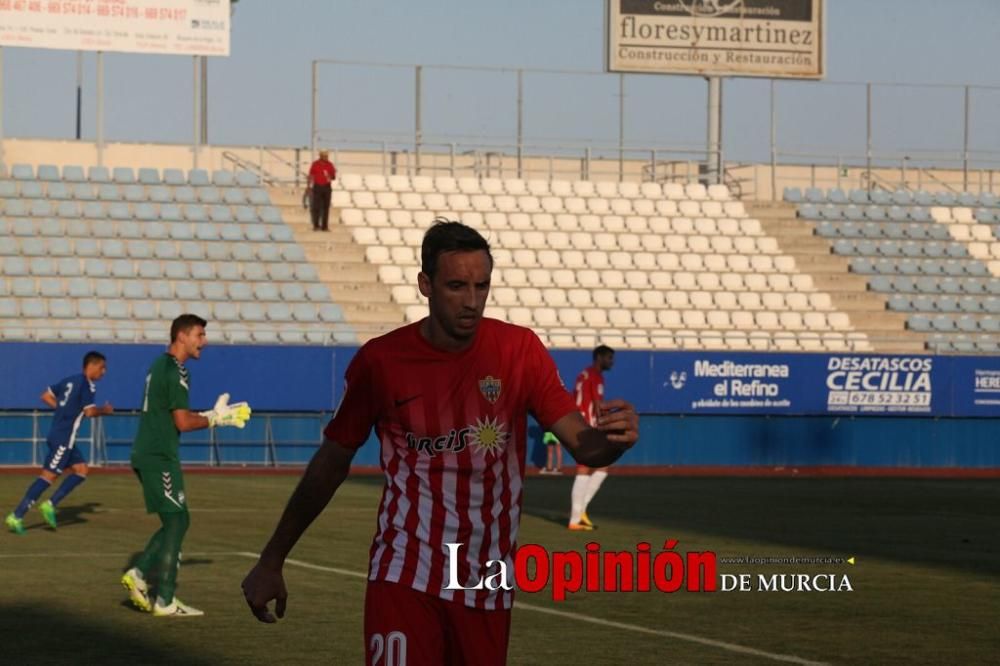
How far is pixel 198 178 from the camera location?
41938mm

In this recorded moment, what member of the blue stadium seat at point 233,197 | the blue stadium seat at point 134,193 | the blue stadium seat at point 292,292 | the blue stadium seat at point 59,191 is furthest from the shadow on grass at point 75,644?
the blue stadium seat at point 233,197

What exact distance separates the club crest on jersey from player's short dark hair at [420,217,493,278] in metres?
0.43

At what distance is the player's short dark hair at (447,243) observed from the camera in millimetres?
6137

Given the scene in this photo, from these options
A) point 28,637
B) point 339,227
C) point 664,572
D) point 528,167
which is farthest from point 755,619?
point 528,167

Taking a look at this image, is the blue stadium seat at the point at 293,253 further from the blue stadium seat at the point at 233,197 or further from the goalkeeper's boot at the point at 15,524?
the goalkeeper's boot at the point at 15,524

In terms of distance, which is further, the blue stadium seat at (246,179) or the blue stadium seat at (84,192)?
the blue stadium seat at (246,179)

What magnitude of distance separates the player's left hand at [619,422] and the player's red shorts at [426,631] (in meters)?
0.89

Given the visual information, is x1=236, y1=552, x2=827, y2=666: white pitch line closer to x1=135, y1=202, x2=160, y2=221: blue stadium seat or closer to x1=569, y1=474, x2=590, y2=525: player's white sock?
x1=569, y1=474, x2=590, y2=525: player's white sock

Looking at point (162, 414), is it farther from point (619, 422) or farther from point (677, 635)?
point (619, 422)

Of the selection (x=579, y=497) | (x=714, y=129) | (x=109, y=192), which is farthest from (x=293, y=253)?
(x=579, y=497)

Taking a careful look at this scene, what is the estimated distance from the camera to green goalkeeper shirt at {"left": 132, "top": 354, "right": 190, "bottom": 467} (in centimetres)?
1361

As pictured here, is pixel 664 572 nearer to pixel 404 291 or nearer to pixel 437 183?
pixel 404 291

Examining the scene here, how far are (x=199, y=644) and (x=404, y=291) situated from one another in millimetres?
27439

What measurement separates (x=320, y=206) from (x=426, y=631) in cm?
3503
